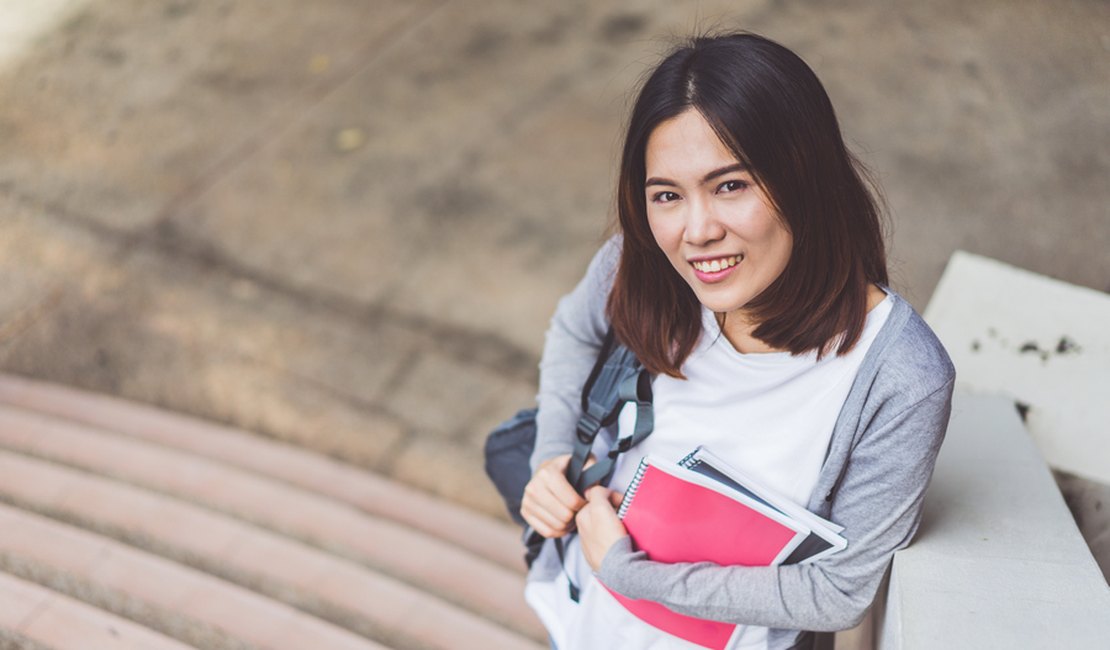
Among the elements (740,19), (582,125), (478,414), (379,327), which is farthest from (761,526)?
(740,19)

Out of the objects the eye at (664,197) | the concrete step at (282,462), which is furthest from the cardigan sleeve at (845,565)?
the concrete step at (282,462)

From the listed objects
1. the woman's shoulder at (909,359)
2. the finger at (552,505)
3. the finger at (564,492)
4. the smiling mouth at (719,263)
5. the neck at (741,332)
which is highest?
the smiling mouth at (719,263)

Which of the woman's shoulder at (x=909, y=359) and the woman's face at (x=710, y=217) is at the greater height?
the woman's face at (x=710, y=217)

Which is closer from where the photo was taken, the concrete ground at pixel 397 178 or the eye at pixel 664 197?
the eye at pixel 664 197

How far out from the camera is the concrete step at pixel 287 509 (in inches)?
93.7

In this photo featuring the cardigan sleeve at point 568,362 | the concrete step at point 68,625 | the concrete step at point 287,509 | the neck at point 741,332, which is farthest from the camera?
the concrete step at point 287,509

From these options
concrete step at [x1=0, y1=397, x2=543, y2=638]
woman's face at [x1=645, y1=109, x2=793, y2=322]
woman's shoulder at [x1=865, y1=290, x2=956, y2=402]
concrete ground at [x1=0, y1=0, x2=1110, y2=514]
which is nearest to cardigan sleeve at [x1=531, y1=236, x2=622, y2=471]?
woman's face at [x1=645, y1=109, x2=793, y2=322]

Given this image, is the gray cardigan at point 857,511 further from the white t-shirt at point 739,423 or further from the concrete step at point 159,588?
the concrete step at point 159,588

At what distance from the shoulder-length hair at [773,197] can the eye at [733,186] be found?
0.02 metres

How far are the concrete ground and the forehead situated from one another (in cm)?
158

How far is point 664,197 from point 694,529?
500 mm

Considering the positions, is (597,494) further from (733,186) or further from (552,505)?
(733,186)

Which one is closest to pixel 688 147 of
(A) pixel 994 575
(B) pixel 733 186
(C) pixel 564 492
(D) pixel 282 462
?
(B) pixel 733 186

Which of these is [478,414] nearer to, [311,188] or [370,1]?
[311,188]
